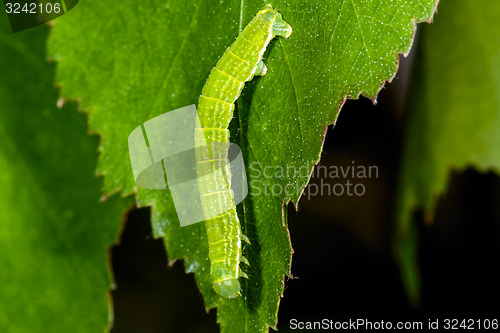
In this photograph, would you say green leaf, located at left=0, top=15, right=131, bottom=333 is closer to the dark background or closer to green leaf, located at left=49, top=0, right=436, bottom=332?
the dark background

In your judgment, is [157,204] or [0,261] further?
[0,261]

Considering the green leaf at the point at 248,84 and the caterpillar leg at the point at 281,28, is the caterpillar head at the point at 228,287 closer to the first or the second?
the green leaf at the point at 248,84

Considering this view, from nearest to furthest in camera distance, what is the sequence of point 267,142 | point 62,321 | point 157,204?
point 267,142 → point 157,204 → point 62,321

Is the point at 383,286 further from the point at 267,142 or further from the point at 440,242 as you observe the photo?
the point at 267,142

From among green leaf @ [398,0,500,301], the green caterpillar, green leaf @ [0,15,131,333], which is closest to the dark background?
green leaf @ [398,0,500,301]

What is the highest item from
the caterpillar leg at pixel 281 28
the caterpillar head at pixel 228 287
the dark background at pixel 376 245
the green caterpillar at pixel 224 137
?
the caterpillar leg at pixel 281 28

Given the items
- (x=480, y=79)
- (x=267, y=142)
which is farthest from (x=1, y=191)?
(x=480, y=79)

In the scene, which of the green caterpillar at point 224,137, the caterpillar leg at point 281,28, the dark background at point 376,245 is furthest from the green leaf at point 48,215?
the caterpillar leg at point 281,28
